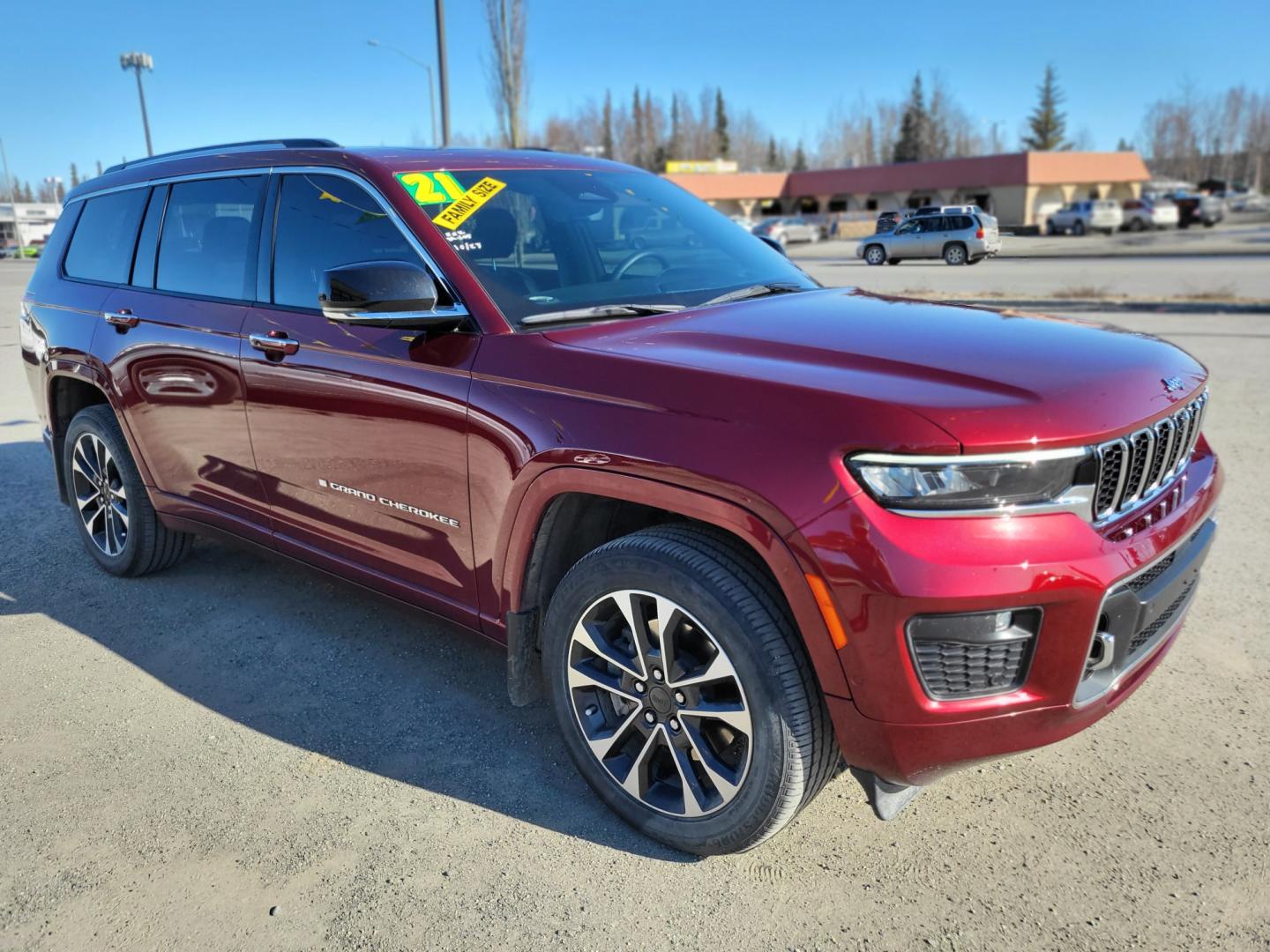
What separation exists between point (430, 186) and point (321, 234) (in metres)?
0.48

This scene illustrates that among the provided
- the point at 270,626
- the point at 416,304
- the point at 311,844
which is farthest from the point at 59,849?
the point at 416,304

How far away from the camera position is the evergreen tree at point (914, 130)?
5589 mm

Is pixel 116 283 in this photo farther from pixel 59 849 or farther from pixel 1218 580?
pixel 1218 580

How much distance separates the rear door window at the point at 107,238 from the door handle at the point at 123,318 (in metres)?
0.19

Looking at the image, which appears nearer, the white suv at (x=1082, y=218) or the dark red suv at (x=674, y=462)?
the dark red suv at (x=674, y=462)

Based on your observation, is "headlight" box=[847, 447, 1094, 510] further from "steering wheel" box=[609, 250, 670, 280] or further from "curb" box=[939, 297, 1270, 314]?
"curb" box=[939, 297, 1270, 314]

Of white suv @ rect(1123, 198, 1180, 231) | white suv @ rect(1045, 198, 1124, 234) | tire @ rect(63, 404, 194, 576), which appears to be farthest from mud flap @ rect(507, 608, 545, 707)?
white suv @ rect(1123, 198, 1180, 231)

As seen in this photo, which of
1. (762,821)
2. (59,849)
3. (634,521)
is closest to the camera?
(762,821)

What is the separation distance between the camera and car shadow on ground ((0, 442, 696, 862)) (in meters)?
2.95

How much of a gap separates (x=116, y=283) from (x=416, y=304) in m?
2.40

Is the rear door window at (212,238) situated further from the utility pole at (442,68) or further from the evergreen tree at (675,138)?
the evergreen tree at (675,138)

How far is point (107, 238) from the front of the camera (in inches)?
178

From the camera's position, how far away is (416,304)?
2740 mm

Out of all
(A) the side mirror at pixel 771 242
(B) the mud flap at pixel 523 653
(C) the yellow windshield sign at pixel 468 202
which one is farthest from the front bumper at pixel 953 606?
(A) the side mirror at pixel 771 242
